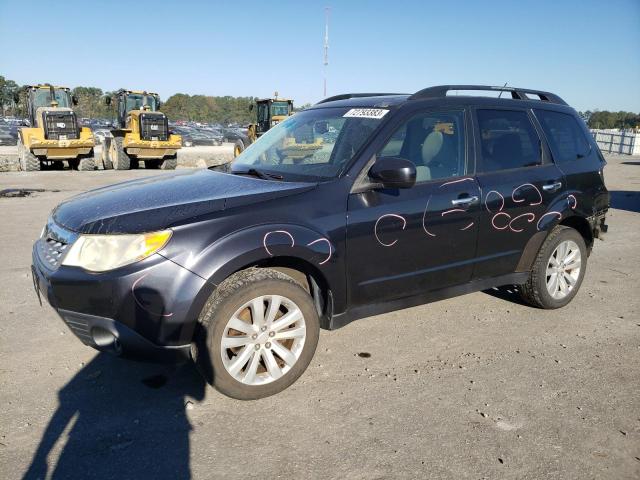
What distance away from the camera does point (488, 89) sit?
4324 mm

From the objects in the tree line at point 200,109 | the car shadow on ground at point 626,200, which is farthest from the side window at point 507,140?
the tree line at point 200,109

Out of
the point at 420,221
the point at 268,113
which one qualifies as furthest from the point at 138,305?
the point at 268,113

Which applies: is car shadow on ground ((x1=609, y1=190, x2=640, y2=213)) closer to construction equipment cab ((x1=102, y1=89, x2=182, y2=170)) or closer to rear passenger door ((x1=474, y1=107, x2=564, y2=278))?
rear passenger door ((x1=474, y1=107, x2=564, y2=278))

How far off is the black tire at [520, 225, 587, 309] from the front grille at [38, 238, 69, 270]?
364 cm

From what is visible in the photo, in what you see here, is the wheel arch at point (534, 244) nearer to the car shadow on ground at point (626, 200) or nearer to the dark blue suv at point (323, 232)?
the dark blue suv at point (323, 232)

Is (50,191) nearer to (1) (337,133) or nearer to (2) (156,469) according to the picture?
(1) (337,133)

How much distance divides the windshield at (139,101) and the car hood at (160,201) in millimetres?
17900

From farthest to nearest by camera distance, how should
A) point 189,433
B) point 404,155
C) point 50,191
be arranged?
1. point 50,191
2. point 404,155
3. point 189,433

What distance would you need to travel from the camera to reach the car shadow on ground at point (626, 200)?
10.9m

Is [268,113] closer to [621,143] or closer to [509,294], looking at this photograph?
[509,294]

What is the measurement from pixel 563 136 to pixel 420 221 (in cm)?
200

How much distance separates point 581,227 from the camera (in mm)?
4707

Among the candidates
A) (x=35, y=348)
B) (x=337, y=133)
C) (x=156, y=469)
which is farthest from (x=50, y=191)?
(x=156, y=469)

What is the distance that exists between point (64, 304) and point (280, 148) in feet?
6.57
